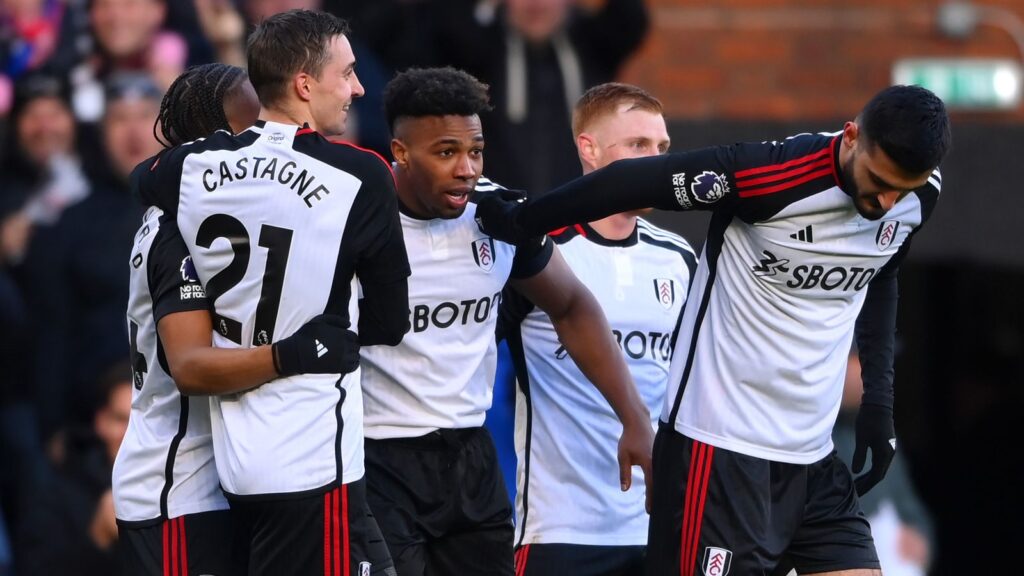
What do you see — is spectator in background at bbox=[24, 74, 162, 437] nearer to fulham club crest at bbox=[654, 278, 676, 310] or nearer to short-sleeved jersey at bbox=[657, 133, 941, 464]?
fulham club crest at bbox=[654, 278, 676, 310]

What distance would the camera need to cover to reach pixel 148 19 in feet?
30.0

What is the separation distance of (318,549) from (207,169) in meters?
1.02

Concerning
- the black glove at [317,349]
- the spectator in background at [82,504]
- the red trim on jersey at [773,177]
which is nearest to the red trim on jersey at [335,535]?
the black glove at [317,349]

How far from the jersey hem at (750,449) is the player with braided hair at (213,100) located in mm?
1545

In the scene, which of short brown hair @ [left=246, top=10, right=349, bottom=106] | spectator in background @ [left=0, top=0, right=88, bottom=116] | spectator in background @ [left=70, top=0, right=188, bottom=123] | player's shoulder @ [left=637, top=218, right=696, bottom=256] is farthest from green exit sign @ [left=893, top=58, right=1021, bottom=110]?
short brown hair @ [left=246, top=10, right=349, bottom=106]

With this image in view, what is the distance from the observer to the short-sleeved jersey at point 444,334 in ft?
16.8

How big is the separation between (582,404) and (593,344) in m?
0.40

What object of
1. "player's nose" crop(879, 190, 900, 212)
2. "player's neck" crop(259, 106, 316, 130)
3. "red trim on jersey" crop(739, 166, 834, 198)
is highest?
"player's neck" crop(259, 106, 316, 130)

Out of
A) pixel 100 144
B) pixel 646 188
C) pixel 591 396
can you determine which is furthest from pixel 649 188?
pixel 100 144

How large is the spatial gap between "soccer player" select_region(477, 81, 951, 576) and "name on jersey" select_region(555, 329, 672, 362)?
58 centimetres

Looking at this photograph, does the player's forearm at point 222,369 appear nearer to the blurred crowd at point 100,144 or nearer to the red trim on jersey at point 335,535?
the red trim on jersey at point 335,535

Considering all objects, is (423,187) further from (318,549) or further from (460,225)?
(318,549)

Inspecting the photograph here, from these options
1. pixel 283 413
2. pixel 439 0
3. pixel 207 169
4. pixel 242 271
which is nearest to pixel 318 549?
pixel 283 413

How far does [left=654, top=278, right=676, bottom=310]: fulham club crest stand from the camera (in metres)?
5.81
